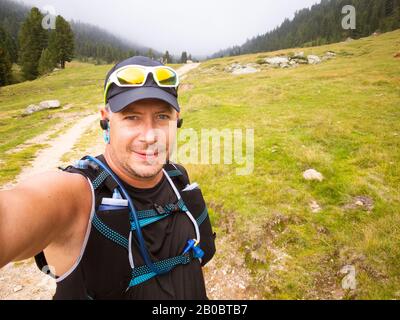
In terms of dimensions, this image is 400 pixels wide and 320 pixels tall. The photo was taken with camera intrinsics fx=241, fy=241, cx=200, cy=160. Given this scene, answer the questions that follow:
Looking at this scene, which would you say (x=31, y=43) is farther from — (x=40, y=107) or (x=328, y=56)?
(x=328, y=56)

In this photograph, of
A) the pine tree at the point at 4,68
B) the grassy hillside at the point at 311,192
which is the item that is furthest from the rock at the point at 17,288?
the pine tree at the point at 4,68

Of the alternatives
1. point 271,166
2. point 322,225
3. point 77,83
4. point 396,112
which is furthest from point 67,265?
point 77,83

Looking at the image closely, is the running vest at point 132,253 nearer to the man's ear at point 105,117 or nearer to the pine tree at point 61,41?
the man's ear at point 105,117

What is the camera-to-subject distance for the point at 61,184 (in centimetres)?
190

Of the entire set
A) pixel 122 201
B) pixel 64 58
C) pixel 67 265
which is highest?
pixel 64 58

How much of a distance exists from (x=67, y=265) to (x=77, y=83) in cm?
5083

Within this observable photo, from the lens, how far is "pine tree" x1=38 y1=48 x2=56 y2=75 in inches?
2243

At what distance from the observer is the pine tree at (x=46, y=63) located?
56969 millimetres

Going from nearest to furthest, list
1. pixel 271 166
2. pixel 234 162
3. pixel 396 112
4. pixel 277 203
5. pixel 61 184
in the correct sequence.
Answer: pixel 61 184
pixel 277 203
pixel 271 166
pixel 234 162
pixel 396 112

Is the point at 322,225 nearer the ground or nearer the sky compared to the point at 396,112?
nearer the ground

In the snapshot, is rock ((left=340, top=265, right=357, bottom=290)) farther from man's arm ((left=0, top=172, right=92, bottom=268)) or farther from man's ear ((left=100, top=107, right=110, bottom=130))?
man's ear ((left=100, top=107, right=110, bottom=130))

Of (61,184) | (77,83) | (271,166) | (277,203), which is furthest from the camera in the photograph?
(77,83)

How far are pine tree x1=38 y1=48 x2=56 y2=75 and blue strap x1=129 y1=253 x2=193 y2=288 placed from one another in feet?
228
